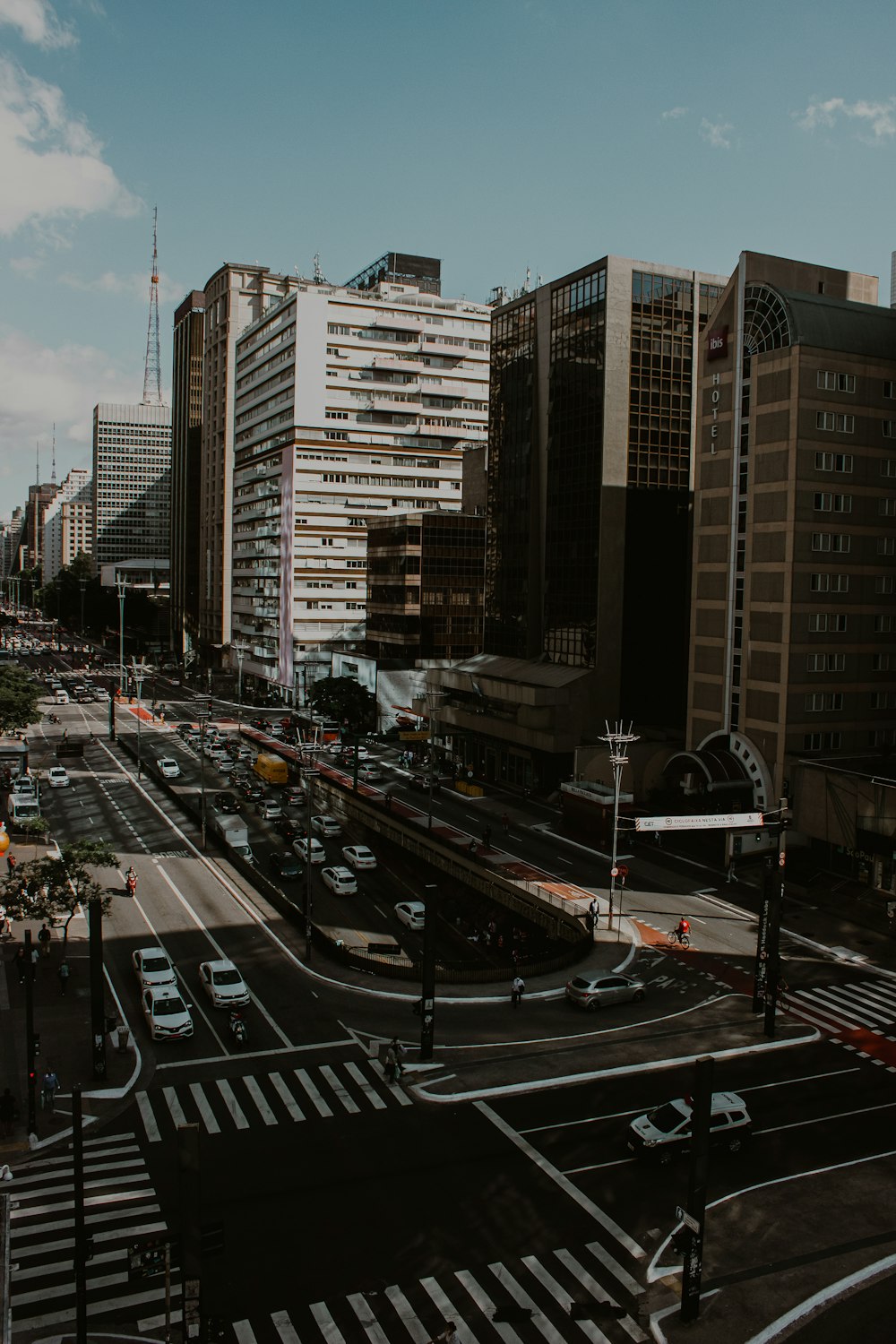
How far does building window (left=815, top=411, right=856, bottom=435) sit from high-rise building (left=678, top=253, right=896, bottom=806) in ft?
0.27

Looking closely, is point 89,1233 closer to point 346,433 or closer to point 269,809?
point 269,809

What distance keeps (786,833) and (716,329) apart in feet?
113

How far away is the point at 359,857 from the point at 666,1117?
4247 cm

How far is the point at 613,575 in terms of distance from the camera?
Answer: 83062mm

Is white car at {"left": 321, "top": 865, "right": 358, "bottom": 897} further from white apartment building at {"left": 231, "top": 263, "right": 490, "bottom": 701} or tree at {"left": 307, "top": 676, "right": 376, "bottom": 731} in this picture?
white apartment building at {"left": 231, "top": 263, "right": 490, "bottom": 701}

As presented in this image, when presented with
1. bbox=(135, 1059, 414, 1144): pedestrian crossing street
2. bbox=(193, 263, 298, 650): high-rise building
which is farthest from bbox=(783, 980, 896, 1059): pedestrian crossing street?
bbox=(193, 263, 298, 650): high-rise building

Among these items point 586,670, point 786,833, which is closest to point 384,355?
point 586,670

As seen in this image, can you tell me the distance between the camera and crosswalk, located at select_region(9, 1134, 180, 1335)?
2389 centimetres

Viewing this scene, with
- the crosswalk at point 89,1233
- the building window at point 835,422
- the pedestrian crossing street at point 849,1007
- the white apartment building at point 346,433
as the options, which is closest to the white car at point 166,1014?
the crosswalk at point 89,1233

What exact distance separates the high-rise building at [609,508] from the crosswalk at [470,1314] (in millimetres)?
58443

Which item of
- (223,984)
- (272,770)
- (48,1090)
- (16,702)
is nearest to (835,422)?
(223,984)

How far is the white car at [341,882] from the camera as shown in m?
64.2

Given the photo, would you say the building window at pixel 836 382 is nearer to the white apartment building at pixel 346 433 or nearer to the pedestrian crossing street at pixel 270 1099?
the pedestrian crossing street at pixel 270 1099

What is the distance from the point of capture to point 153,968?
146ft
